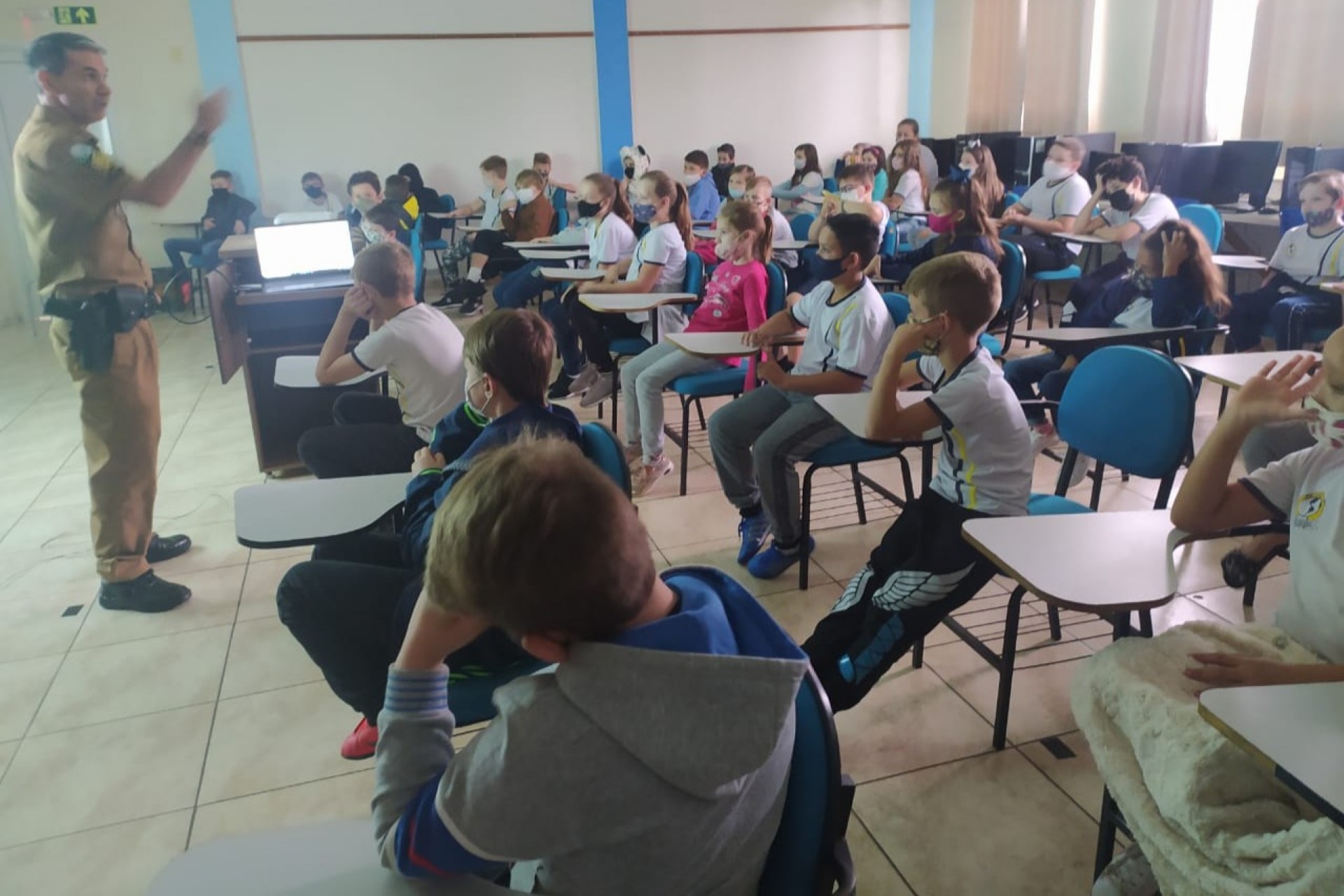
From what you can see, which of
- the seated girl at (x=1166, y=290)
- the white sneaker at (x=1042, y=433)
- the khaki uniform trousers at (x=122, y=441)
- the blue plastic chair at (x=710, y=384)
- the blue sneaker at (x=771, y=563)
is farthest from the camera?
the blue plastic chair at (x=710, y=384)

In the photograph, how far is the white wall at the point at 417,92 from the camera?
8.61 metres

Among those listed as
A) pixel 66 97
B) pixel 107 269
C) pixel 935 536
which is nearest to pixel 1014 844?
pixel 935 536

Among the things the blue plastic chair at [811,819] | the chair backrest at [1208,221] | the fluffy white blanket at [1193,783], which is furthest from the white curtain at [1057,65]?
the blue plastic chair at [811,819]

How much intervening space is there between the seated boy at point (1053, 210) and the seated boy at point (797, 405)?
10.3 ft

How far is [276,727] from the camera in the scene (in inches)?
87.0

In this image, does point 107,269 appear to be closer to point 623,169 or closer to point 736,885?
point 736,885

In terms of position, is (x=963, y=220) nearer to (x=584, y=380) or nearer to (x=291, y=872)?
(x=584, y=380)

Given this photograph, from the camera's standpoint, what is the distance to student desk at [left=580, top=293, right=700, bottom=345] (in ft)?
Answer: 12.3

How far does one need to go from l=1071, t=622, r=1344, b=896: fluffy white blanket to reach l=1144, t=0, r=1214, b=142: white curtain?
623cm

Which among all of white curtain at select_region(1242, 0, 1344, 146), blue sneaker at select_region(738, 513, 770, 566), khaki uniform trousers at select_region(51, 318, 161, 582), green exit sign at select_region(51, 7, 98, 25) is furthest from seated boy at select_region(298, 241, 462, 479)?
green exit sign at select_region(51, 7, 98, 25)

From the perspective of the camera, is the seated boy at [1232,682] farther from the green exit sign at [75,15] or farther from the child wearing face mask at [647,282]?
the green exit sign at [75,15]

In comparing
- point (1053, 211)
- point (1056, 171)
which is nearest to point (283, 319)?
point (1053, 211)

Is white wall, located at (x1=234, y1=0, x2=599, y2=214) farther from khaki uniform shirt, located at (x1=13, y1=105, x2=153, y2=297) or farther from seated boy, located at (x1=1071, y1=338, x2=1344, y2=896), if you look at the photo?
seated boy, located at (x1=1071, y1=338, x2=1344, y2=896)

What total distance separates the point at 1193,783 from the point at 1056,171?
5906mm
